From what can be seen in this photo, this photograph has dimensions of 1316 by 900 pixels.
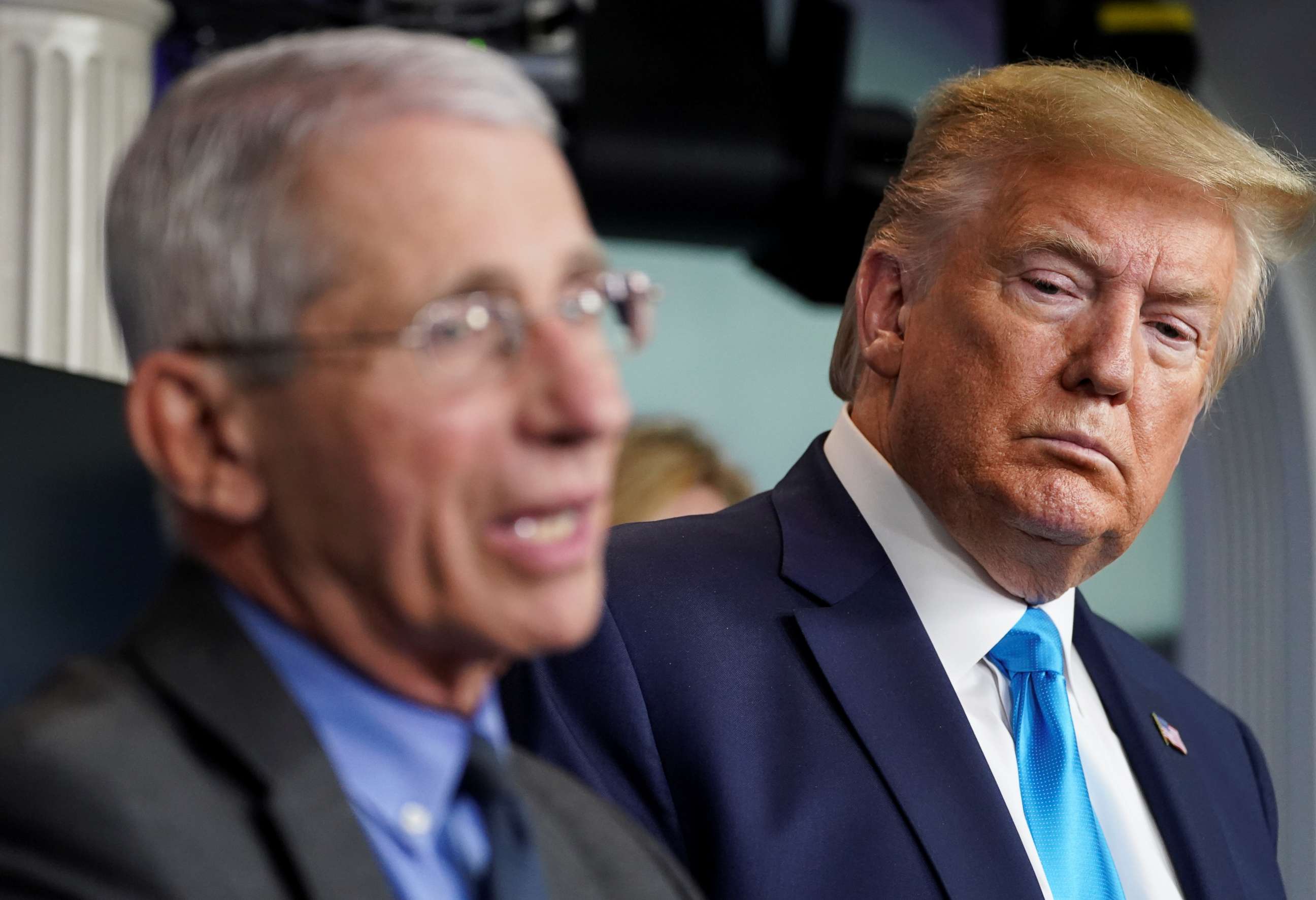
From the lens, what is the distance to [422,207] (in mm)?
672

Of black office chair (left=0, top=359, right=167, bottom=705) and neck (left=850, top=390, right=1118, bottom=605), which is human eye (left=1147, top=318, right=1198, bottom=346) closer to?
neck (left=850, top=390, right=1118, bottom=605)

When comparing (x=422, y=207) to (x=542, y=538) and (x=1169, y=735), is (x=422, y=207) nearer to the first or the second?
(x=542, y=538)

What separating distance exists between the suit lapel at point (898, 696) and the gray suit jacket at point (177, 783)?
Result: 25.6 inches

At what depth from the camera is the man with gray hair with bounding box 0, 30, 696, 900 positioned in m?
0.67

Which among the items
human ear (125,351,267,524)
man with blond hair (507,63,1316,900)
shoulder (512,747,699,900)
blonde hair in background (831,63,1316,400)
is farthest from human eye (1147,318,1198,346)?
human ear (125,351,267,524)

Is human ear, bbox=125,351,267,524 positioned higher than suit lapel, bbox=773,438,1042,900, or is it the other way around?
human ear, bbox=125,351,267,524

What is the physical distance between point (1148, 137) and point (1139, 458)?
278mm

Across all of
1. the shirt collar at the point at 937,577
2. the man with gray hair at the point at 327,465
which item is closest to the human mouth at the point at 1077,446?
the shirt collar at the point at 937,577

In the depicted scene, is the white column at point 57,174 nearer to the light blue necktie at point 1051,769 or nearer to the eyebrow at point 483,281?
the light blue necktie at point 1051,769

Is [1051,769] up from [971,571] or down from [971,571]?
down

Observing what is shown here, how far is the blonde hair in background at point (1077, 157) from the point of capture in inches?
55.1

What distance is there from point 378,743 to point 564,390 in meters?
0.19

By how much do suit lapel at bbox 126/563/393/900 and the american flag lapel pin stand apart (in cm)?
102

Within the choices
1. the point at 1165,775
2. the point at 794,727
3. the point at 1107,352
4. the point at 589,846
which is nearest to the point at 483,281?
the point at 589,846
